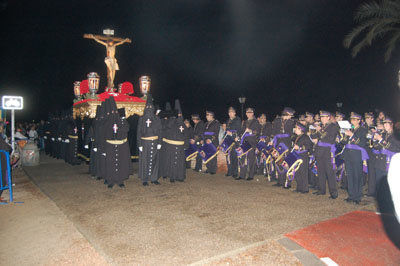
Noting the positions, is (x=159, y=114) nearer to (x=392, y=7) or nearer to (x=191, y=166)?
(x=191, y=166)

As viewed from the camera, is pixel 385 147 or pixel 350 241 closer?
pixel 350 241

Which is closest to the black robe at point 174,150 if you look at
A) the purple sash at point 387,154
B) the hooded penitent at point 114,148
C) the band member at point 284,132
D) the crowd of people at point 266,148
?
the crowd of people at point 266,148

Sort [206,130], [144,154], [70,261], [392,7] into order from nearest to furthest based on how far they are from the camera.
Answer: [70,261] → [144,154] → [206,130] → [392,7]

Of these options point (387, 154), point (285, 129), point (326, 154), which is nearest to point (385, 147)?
point (387, 154)

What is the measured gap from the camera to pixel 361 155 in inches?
261

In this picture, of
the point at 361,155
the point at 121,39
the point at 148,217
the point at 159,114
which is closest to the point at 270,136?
the point at 361,155

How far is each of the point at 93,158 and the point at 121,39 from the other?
19.6ft

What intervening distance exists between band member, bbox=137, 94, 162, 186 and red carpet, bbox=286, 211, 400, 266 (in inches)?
189

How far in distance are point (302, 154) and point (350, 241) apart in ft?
11.4

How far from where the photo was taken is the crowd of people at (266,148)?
6723 millimetres

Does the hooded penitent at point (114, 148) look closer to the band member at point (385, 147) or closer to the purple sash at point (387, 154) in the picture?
the band member at point (385, 147)

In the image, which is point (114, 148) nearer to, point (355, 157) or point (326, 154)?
point (326, 154)

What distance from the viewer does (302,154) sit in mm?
7438

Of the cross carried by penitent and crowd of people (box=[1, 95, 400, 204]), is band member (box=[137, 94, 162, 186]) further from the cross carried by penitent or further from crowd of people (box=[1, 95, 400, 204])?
the cross carried by penitent
